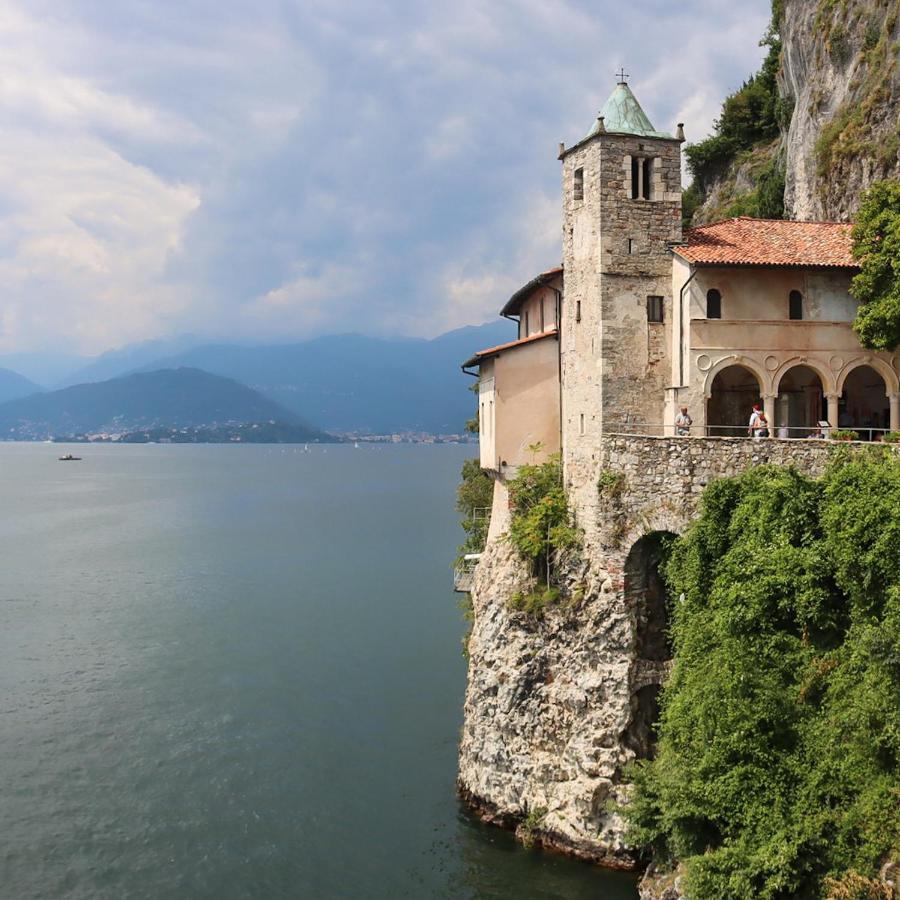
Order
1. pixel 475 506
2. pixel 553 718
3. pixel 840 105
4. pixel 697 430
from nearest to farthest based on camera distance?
1. pixel 553 718
2. pixel 697 430
3. pixel 840 105
4. pixel 475 506

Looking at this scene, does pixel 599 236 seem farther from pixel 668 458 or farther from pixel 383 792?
pixel 383 792

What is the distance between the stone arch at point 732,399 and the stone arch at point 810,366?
4.27 ft

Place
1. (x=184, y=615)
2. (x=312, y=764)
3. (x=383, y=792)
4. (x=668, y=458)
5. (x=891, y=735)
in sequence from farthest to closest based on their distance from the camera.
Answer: (x=184, y=615)
(x=312, y=764)
(x=383, y=792)
(x=668, y=458)
(x=891, y=735)

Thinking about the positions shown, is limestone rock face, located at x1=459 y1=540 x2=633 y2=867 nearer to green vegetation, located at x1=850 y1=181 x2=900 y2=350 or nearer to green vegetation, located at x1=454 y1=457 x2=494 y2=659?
green vegetation, located at x1=850 y1=181 x2=900 y2=350

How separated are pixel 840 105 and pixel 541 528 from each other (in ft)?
84.8

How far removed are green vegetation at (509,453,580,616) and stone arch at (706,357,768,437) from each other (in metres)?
5.24

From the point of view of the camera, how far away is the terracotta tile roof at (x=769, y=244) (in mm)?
27359

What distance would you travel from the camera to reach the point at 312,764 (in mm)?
34656

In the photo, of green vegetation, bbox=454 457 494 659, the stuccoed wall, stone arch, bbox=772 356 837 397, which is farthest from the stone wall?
green vegetation, bbox=454 457 494 659

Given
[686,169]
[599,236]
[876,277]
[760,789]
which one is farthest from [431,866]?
[686,169]

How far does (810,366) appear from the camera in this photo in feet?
92.1

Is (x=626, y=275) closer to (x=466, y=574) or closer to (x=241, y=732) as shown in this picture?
(x=466, y=574)

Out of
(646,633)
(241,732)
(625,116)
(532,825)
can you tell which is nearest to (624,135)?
(625,116)

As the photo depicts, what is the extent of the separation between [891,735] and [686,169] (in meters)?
55.3
